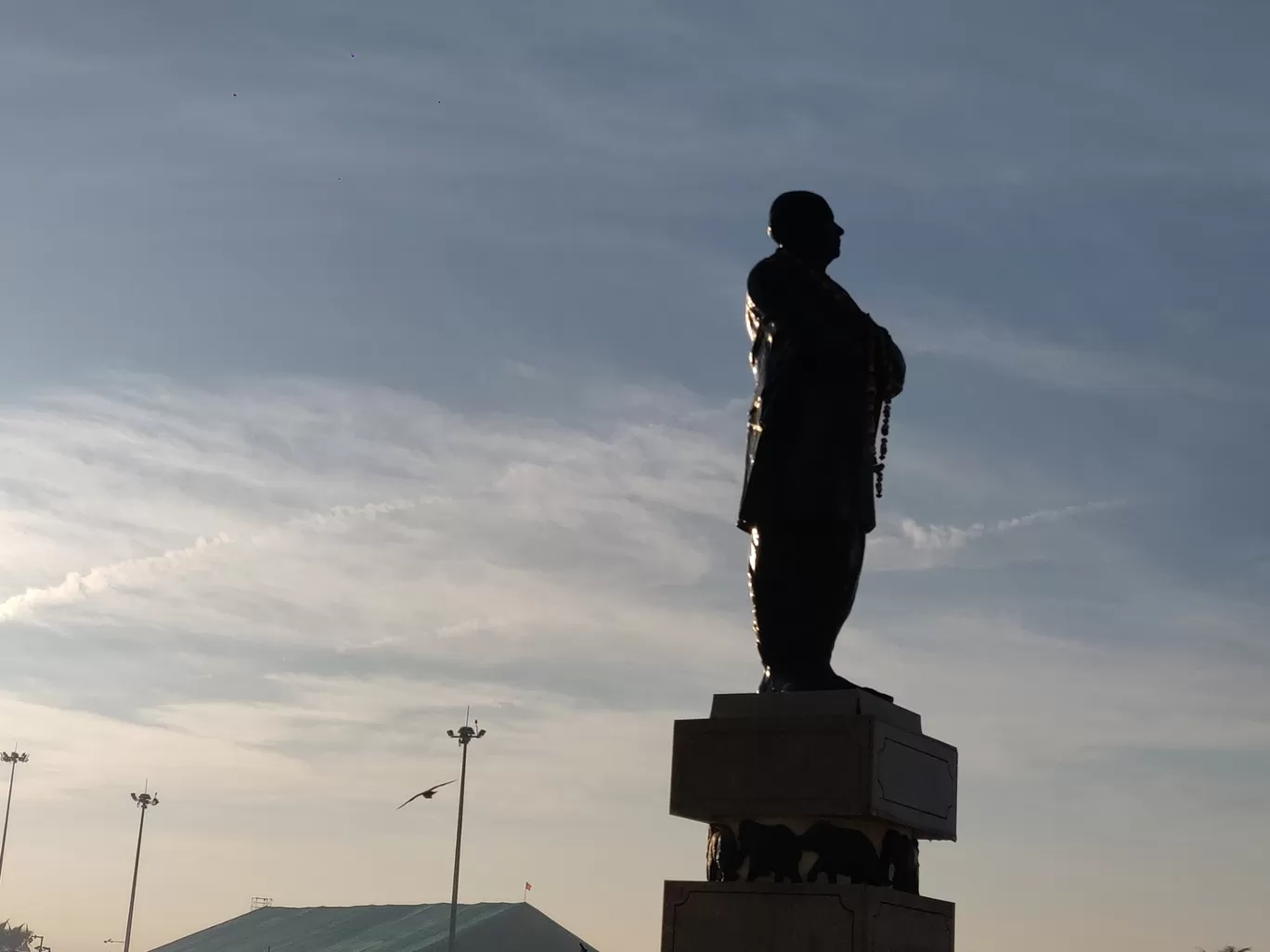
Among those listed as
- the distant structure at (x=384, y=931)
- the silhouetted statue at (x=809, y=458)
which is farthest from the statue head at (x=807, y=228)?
the distant structure at (x=384, y=931)

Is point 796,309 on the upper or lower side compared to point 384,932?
upper

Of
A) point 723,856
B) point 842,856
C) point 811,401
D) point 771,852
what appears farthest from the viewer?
point 811,401

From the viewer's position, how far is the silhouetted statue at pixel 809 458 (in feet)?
28.0

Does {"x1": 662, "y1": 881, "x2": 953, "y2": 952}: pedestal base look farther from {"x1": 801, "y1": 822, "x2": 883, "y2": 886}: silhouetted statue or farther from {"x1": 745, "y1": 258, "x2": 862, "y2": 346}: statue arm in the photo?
{"x1": 745, "y1": 258, "x2": 862, "y2": 346}: statue arm

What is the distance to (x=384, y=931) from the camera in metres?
65.9

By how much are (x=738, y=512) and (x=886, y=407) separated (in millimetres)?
1054

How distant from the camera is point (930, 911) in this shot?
8078 mm

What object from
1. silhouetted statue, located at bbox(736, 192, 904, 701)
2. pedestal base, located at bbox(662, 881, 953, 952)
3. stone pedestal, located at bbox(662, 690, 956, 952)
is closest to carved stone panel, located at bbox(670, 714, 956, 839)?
stone pedestal, located at bbox(662, 690, 956, 952)

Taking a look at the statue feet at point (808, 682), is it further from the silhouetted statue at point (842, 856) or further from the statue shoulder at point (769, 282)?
the statue shoulder at point (769, 282)

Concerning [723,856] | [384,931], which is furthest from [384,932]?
[723,856]

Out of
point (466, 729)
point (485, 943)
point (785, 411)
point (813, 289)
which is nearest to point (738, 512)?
point (785, 411)

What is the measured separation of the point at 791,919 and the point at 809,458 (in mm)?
2458

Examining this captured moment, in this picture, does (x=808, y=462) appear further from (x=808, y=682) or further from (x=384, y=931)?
(x=384, y=931)

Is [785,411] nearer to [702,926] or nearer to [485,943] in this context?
[702,926]
